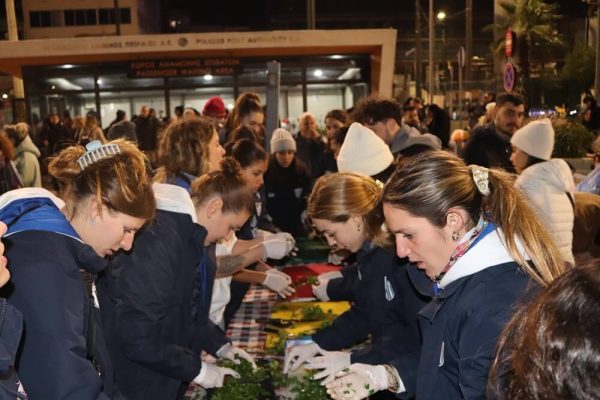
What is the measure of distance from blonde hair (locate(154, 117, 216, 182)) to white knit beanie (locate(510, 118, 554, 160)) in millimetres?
2323

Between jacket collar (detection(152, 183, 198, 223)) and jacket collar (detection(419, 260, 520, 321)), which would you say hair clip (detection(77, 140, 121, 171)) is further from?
jacket collar (detection(419, 260, 520, 321))

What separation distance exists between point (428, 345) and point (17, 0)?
6642cm

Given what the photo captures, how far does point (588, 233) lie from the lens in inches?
192

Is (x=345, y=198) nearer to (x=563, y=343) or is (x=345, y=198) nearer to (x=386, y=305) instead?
(x=386, y=305)

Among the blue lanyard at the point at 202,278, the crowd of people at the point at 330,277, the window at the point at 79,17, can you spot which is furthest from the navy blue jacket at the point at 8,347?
the window at the point at 79,17

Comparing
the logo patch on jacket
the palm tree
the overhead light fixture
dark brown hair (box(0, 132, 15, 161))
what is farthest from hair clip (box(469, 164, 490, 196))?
the palm tree

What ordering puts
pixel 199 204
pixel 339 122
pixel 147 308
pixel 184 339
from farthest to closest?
pixel 339 122, pixel 199 204, pixel 184 339, pixel 147 308

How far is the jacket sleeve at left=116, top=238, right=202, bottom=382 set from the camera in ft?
8.86

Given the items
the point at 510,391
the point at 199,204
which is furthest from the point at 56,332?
→ the point at 199,204

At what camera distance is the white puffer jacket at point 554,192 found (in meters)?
4.38

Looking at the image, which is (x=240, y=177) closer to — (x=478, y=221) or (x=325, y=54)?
(x=478, y=221)

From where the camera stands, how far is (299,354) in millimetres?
3377

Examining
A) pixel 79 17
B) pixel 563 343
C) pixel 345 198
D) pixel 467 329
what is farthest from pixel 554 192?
pixel 79 17

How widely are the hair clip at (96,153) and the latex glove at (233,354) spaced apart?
51.6 inches
